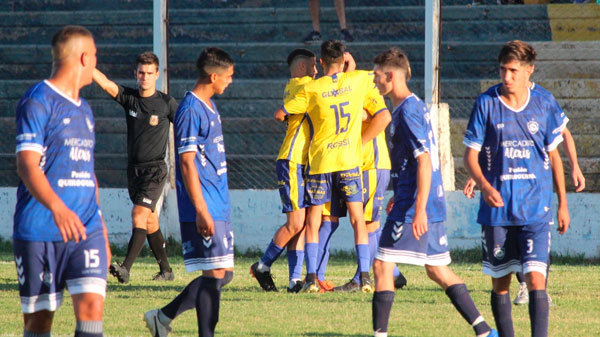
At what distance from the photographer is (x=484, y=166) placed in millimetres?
6129

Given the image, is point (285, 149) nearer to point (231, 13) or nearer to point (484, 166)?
point (484, 166)

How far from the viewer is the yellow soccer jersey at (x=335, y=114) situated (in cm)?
883

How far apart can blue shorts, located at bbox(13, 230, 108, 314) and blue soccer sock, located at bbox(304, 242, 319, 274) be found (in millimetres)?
4133

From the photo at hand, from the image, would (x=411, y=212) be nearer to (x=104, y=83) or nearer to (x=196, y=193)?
(x=196, y=193)

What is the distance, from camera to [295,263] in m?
8.95

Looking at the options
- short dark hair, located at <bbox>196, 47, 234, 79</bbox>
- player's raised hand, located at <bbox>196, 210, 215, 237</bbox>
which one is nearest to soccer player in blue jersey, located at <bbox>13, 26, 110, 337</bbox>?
player's raised hand, located at <bbox>196, 210, 215, 237</bbox>

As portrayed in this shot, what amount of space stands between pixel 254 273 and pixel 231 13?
383 inches

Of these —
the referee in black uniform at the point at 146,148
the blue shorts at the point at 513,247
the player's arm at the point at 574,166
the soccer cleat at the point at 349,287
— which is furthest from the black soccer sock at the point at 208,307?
the referee in black uniform at the point at 146,148

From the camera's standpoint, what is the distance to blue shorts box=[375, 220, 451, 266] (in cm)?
604

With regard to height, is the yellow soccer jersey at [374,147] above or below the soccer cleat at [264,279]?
above

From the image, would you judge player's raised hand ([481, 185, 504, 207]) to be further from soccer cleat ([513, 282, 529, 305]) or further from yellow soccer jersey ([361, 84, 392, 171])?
yellow soccer jersey ([361, 84, 392, 171])

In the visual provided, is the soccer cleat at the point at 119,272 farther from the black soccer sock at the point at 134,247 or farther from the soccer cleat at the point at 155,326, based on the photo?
the soccer cleat at the point at 155,326

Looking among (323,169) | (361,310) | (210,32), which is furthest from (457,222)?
(210,32)

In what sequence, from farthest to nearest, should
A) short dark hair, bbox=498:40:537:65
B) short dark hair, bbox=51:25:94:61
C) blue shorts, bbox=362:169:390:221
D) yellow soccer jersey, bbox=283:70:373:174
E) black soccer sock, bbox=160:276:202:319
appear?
blue shorts, bbox=362:169:390:221, yellow soccer jersey, bbox=283:70:373:174, black soccer sock, bbox=160:276:202:319, short dark hair, bbox=498:40:537:65, short dark hair, bbox=51:25:94:61
